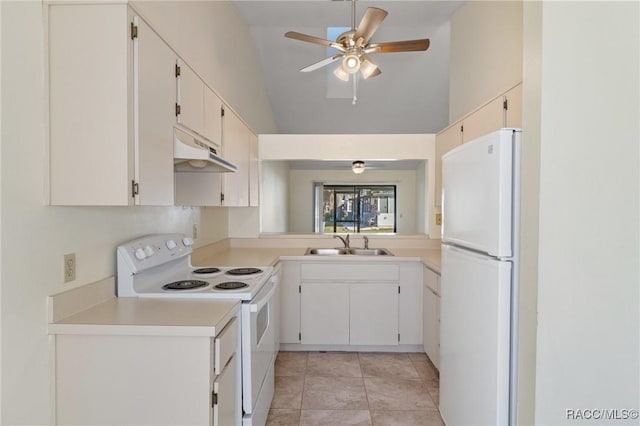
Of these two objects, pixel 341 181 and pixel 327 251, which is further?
pixel 341 181

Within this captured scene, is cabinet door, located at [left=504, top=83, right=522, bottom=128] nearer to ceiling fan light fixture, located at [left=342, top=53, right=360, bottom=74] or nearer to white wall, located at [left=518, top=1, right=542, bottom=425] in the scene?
white wall, located at [left=518, top=1, right=542, bottom=425]

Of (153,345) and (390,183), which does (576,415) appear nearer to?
(153,345)

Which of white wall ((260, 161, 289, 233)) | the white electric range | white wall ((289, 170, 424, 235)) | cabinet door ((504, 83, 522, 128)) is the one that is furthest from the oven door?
white wall ((289, 170, 424, 235))

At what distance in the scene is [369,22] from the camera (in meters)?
2.62

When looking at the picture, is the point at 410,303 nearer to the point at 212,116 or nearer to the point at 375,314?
the point at 375,314

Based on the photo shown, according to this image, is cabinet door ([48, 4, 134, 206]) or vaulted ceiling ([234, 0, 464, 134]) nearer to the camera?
cabinet door ([48, 4, 134, 206])

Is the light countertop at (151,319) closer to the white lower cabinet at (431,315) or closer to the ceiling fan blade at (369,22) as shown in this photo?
the white lower cabinet at (431,315)

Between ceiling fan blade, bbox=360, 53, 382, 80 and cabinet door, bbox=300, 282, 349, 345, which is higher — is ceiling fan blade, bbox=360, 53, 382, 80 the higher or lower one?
the higher one

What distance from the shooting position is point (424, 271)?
3045 millimetres

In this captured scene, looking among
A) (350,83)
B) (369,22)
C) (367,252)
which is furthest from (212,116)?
(350,83)

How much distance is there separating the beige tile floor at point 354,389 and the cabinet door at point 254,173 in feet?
4.79

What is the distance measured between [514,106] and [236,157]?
75.8 inches

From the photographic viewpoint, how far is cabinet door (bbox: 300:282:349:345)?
314cm

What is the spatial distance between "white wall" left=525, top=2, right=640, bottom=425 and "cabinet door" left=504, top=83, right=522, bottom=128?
0.73 metres
